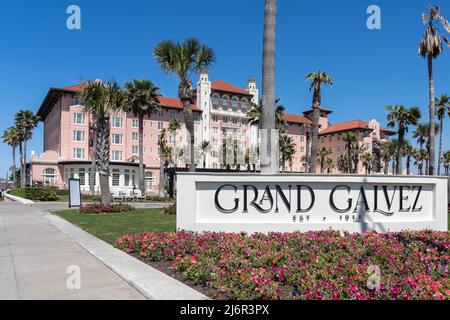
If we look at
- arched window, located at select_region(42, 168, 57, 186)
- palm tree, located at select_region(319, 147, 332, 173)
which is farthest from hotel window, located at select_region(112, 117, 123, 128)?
palm tree, located at select_region(319, 147, 332, 173)

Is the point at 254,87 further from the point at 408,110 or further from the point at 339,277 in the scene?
the point at 339,277

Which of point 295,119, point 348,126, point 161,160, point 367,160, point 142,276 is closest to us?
point 142,276

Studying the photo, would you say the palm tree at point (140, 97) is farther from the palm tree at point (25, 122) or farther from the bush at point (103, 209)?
the palm tree at point (25, 122)

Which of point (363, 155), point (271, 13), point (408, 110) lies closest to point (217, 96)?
point (363, 155)

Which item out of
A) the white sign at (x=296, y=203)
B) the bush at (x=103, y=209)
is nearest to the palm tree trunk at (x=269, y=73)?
the white sign at (x=296, y=203)

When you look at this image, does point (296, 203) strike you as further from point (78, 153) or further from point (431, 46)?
point (78, 153)

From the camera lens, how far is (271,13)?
12.8 meters

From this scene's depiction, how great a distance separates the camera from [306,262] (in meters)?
7.58

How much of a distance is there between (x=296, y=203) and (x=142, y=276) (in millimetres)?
5624

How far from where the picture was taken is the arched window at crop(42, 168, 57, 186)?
2532 inches

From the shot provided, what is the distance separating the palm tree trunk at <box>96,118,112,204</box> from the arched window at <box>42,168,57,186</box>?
40.7 m

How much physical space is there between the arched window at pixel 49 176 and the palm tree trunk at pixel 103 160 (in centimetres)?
4068

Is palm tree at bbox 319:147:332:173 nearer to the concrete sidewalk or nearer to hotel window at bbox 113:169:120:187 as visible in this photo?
hotel window at bbox 113:169:120:187

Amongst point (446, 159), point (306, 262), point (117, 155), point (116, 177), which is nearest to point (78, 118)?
point (117, 155)
